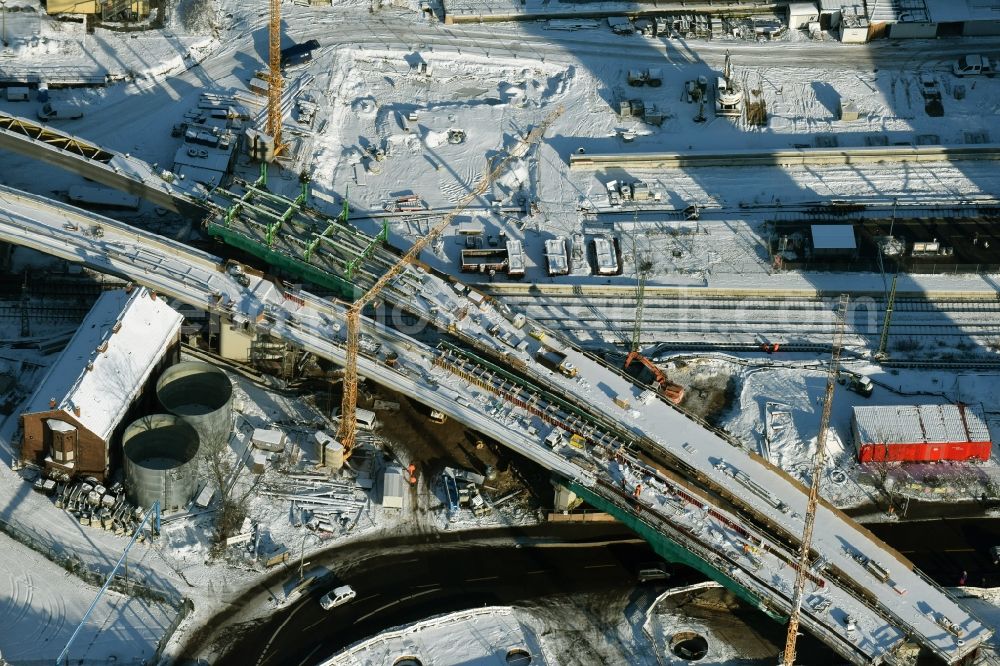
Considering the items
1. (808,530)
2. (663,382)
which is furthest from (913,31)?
(808,530)

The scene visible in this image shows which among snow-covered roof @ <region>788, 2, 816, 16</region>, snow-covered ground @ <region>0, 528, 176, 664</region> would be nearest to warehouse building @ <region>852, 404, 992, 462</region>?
snow-covered ground @ <region>0, 528, 176, 664</region>

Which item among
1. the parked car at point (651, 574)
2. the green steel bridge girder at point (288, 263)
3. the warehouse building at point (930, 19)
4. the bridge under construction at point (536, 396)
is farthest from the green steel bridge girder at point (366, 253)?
the warehouse building at point (930, 19)

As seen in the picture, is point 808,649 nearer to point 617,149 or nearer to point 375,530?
point 375,530

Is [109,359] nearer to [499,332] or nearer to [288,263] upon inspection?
[288,263]

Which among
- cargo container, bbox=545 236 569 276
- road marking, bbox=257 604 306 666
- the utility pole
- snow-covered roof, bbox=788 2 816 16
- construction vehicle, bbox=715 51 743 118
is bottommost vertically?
road marking, bbox=257 604 306 666

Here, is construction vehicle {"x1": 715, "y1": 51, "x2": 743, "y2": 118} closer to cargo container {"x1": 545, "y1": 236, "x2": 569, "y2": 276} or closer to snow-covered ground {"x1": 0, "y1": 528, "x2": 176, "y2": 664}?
cargo container {"x1": 545, "y1": 236, "x2": 569, "y2": 276}

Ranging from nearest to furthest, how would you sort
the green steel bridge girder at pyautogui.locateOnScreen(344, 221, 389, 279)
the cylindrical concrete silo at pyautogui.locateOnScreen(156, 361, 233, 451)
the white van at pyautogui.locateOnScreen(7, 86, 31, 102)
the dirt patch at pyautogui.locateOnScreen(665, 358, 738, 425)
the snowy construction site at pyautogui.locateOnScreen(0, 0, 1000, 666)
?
the snowy construction site at pyautogui.locateOnScreen(0, 0, 1000, 666) < the cylindrical concrete silo at pyautogui.locateOnScreen(156, 361, 233, 451) < the dirt patch at pyautogui.locateOnScreen(665, 358, 738, 425) < the green steel bridge girder at pyautogui.locateOnScreen(344, 221, 389, 279) < the white van at pyautogui.locateOnScreen(7, 86, 31, 102)
